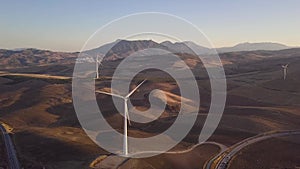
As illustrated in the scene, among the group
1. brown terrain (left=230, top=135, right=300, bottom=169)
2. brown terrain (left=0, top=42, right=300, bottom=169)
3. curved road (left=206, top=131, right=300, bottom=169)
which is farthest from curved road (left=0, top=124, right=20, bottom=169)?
brown terrain (left=230, top=135, right=300, bottom=169)

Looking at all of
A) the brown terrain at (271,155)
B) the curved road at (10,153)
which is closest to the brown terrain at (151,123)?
the brown terrain at (271,155)

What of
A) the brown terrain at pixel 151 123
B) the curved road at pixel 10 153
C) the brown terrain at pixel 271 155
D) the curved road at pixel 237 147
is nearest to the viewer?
the brown terrain at pixel 271 155

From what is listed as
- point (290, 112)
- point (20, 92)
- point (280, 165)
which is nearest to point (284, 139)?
point (280, 165)

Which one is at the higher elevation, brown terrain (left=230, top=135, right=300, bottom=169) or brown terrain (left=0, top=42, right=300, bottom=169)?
brown terrain (left=0, top=42, right=300, bottom=169)

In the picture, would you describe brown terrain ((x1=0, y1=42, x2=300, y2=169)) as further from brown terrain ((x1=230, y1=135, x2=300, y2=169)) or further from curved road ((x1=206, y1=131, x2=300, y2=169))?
curved road ((x1=206, y1=131, x2=300, y2=169))

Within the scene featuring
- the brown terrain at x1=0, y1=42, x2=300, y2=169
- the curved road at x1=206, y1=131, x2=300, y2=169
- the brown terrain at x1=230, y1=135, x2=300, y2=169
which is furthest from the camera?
the brown terrain at x1=0, y1=42, x2=300, y2=169

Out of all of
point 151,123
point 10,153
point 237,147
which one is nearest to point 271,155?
point 237,147

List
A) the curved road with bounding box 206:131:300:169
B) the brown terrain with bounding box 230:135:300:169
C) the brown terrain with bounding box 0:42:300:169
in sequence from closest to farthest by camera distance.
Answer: the brown terrain with bounding box 230:135:300:169 < the curved road with bounding box 206:131:300:169 < the brown terrain with bounding box 0:42:300:169

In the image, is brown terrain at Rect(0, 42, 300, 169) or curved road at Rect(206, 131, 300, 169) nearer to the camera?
curved road at Rect(206, 131, 300, 169)

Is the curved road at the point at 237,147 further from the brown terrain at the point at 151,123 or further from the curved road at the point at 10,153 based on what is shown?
the curved road at the point at 10,153

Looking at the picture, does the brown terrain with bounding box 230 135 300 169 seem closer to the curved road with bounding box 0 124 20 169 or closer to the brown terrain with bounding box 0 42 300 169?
the brown terrain with bounding box 0 42 300 169

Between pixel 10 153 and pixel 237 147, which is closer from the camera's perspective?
pixel 10 153

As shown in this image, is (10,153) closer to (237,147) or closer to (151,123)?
(151,123)
